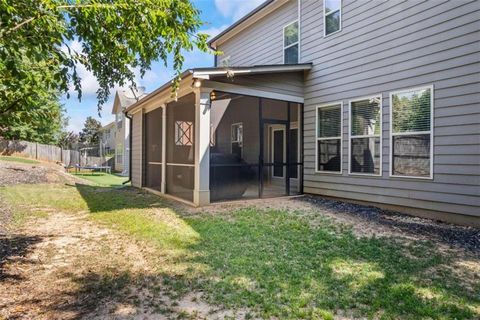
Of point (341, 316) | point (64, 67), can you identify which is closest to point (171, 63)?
point (64, 67)

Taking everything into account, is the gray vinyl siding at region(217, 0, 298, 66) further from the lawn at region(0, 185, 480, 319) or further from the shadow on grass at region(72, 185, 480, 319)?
the shadow on grass at region(72, 185, 480, 319)

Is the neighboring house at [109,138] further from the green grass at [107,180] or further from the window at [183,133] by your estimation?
the window at [183,133]

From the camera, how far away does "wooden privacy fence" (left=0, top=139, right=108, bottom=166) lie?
22406 millimetres

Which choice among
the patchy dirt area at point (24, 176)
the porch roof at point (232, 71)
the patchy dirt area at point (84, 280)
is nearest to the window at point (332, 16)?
the porch roof at point (232, 71)

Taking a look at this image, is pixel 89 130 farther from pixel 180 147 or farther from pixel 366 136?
pixel 366 136

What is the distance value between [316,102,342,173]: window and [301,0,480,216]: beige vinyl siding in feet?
0.62

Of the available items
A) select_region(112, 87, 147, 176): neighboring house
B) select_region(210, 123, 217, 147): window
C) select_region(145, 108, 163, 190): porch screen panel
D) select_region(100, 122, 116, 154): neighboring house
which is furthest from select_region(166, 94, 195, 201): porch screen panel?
select_region(100, 122, 116, 154): neighboring house

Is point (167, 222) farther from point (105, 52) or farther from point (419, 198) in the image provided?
point (419, 198)

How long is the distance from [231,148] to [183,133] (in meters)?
1.74

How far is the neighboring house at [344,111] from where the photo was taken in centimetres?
581

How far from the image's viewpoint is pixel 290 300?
2961 mm

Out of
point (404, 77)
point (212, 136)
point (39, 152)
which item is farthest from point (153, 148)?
point (39, 152)

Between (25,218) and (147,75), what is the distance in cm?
477

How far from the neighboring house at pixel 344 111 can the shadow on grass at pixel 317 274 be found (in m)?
2.18
